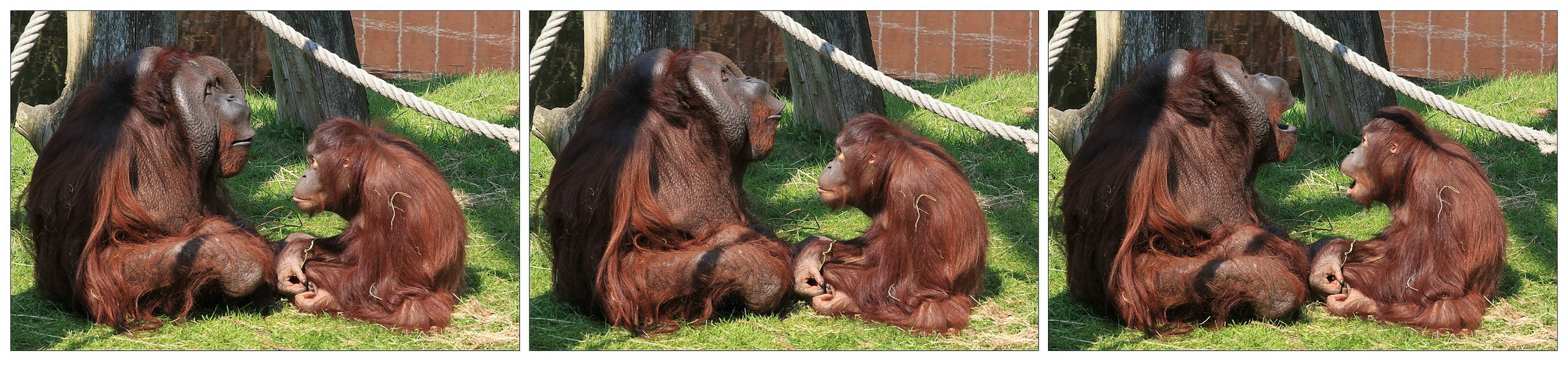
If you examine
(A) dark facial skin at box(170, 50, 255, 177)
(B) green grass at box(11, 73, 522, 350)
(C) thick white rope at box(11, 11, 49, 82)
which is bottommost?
(B) green grass at box(11, 73, 522, 350)

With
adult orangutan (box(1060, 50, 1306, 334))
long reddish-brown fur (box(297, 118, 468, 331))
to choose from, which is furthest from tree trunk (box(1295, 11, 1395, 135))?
long reddish-brown fur (box(297, 118, 468, 331))

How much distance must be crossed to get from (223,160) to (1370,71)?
8.33 ft

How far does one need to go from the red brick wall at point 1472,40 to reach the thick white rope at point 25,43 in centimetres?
301

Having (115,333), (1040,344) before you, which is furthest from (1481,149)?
(115,333)

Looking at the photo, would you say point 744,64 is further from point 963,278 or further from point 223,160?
point 223,160

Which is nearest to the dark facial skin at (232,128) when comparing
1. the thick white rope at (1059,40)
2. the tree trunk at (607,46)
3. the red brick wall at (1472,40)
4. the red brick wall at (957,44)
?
the tree trunk at (607,46)

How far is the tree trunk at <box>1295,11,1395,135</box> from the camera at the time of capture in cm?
363

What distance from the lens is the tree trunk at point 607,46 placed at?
3479 mm

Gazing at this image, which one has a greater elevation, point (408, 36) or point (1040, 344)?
point (408, 36)

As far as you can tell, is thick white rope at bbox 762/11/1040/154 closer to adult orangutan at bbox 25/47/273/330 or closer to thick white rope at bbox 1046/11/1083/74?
thick white rope at bbox 1046/11/1083/74

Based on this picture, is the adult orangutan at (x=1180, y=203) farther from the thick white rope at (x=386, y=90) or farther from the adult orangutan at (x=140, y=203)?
the adult orangutan at (x=140, y=203)

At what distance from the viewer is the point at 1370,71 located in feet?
11.2

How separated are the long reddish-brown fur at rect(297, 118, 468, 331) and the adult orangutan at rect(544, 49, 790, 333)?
0.86 feet

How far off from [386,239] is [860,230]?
1054 mm
